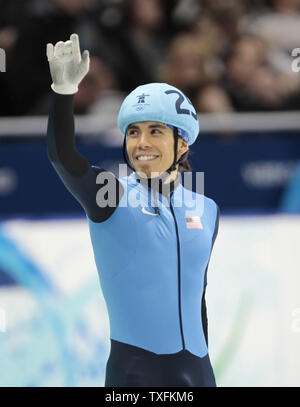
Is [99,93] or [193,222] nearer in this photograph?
[193,222]

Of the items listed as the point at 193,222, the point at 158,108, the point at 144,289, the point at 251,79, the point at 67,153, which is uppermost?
the point at 251,79

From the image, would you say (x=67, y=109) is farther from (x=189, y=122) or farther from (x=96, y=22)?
Answer: (x=96, y=22)

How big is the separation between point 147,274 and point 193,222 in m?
0.39

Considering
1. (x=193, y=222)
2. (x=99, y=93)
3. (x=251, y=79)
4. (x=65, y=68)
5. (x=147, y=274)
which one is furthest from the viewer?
(x=251, y=79)

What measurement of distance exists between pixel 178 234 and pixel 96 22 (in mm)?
3591

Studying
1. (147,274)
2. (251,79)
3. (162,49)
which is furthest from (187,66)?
(147,274)

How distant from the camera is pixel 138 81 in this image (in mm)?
6496

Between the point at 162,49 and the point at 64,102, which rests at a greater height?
the point at 162,49

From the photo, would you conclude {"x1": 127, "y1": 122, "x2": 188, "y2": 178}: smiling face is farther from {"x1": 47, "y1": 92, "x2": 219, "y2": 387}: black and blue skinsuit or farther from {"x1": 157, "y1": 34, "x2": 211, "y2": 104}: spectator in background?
{"x1": 157, "y1": 34, "x2": 211, "y2": 104}: spectator in background

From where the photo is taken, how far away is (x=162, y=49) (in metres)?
6.65

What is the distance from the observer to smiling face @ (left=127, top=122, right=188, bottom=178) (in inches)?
135

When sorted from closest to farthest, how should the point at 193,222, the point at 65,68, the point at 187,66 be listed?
the point at 65,68, the point at 193,222, the point at 187,66

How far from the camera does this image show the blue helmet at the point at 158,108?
339 cm

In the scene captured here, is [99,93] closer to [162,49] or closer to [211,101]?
[162,49]
